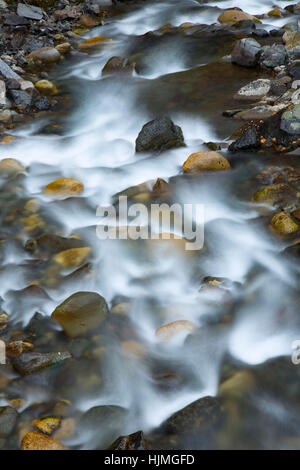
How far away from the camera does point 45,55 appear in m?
8.95

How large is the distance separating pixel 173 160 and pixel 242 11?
6.62 metres

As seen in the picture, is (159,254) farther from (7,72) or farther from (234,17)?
(234,17)

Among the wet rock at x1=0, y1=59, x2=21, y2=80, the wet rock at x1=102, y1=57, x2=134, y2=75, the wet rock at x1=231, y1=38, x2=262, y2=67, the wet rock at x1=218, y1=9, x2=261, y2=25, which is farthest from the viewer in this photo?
the wet rock at x1=218, y1=9, x2=261, y2=25

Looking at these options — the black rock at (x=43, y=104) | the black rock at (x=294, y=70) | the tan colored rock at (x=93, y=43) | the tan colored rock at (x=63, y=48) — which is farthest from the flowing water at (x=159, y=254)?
the tan colored rock at (x=93, y=43)

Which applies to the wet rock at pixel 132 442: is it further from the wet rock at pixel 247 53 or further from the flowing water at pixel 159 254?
the wet rock at pixel 247 53

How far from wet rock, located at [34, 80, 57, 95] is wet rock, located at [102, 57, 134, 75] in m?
1.24

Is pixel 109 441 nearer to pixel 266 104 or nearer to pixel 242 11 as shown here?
pixel 266 104

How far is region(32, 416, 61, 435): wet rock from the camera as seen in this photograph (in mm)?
2594

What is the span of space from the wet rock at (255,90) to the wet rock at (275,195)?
2561mm

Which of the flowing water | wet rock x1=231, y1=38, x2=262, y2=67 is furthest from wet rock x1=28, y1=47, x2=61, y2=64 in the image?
wet rock x1=231, y1=38, x2=262, y2=67

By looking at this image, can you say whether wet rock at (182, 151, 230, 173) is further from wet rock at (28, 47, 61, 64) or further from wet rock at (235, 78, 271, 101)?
wet rock at (28, 47, 61, 64)

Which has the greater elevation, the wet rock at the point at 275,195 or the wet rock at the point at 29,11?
the wet rock at the point at 29,11

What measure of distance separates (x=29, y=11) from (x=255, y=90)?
6.20m

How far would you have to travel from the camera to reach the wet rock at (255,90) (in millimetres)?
6637
